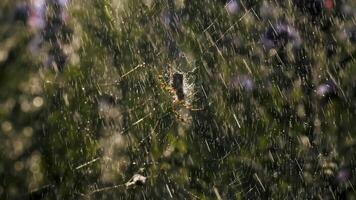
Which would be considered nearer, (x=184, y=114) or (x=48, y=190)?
(x=48, y=190)

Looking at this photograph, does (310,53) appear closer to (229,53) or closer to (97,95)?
Answer: (229,53)

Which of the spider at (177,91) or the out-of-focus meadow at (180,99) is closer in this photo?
the spider at (177,91)

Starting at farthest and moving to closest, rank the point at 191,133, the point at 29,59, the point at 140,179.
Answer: the point at 191,133
the point at 29,59
the point at 140,179

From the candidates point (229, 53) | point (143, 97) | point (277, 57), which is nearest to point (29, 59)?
point (143, 97)

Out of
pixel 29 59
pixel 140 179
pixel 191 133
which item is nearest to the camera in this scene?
pixel 140 179

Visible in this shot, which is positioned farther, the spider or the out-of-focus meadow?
the out-of-focus meadow

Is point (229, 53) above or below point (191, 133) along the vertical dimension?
above

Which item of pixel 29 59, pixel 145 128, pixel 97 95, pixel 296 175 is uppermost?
pixel 29 59

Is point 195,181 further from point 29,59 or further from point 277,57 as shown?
point 29,59
